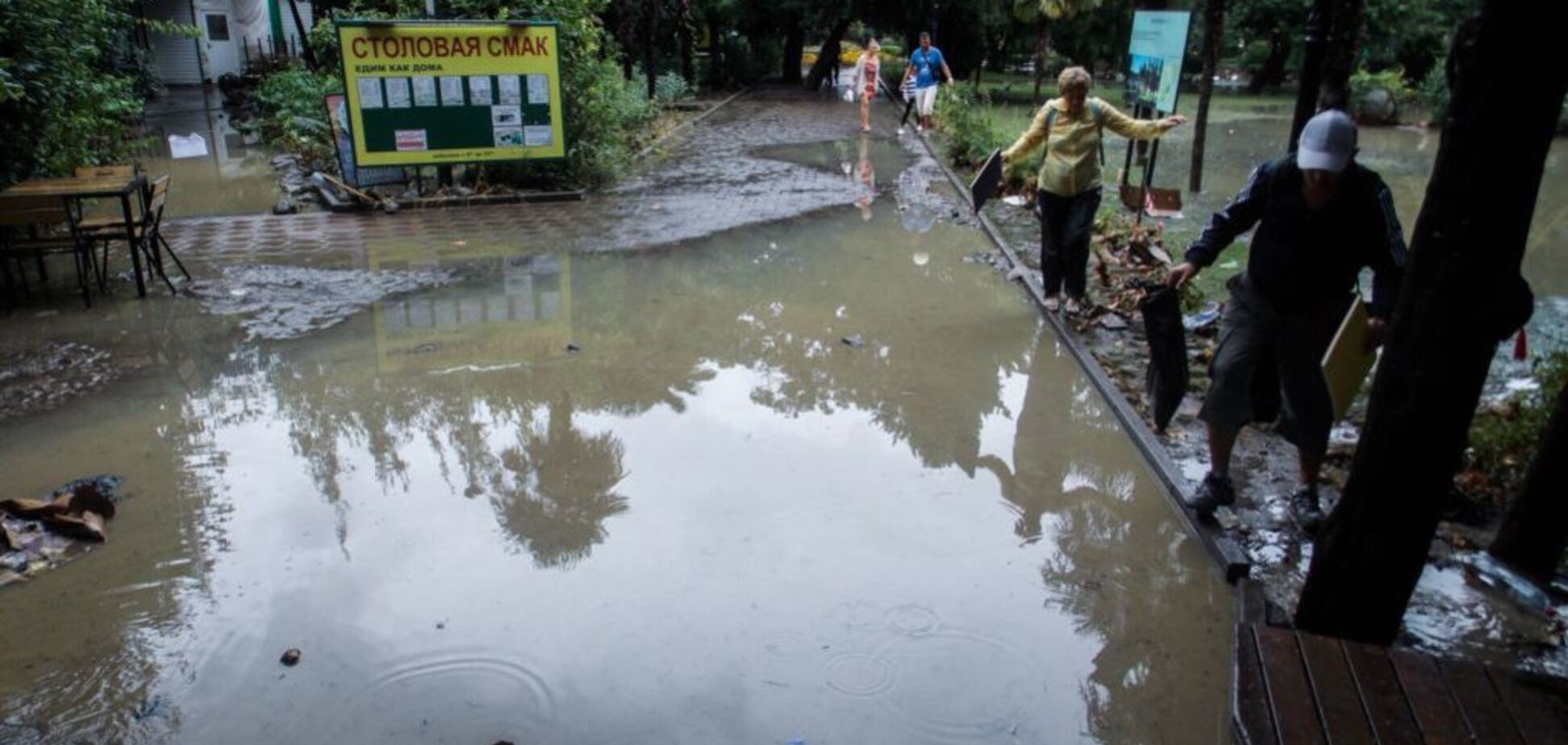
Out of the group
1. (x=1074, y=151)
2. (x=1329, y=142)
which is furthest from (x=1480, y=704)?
(x=1074, y=151)

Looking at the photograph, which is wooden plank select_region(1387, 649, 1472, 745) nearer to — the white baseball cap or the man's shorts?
the man's shorts

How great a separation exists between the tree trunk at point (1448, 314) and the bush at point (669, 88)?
72.6 ft

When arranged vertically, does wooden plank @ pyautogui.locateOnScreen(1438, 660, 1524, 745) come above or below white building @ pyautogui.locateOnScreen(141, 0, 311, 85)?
below

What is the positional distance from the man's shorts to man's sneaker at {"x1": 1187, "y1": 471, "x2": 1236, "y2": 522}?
29 centimetres

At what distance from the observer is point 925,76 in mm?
20531

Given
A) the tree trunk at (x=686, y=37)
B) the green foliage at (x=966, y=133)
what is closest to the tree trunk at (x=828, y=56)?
the tree trunk at (x=686, y=37)

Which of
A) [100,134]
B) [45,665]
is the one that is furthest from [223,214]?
[45,665]

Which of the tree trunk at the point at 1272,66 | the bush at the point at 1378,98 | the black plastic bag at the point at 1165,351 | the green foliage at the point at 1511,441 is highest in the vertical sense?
Answer: the tree trunk at the point at 1272,66

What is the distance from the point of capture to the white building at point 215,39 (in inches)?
1192

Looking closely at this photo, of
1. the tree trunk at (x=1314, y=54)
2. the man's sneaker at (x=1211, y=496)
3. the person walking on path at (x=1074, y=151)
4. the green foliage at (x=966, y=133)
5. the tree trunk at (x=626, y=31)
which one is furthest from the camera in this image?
the tree trunk at (x=626, y=31)

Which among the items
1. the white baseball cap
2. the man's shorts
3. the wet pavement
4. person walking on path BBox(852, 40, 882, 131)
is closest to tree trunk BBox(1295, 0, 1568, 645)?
the wet pavement

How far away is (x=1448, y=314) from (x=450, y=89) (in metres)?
11.6

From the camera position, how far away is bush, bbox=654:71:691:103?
25.1 meters

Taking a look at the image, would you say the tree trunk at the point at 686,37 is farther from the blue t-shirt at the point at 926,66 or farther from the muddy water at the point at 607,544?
the muddy water at the point at 607,544
